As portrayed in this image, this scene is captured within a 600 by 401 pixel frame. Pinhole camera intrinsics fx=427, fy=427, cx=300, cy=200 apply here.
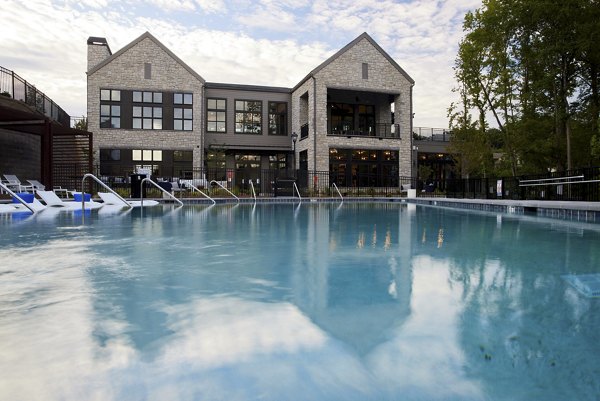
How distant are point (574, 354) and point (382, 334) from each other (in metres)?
0.94

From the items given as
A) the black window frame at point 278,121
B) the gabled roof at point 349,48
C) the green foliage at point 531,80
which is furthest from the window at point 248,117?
the green foliage at point 531,80

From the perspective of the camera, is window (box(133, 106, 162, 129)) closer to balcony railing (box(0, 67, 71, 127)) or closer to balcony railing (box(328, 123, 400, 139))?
balcony railing (box(0, 67, 71, 127))

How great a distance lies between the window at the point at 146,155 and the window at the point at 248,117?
5814 millimetres

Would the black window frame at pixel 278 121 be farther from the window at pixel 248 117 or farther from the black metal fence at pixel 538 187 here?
the black metal fence at pixel 538 187

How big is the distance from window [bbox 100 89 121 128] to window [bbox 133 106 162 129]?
106 centimetres

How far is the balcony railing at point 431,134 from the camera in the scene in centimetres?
4188

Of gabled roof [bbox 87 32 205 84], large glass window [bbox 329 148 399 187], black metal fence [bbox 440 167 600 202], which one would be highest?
gabled roof [bbox 87 32 205 84]

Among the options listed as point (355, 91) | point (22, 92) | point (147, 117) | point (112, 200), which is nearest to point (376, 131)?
point (355, 91)

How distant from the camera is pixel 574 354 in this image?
6.96 feet

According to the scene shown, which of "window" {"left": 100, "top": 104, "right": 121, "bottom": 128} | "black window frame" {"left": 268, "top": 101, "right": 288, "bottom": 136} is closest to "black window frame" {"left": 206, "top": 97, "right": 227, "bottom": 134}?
"black window frame" {"left": 268, "top": 101, "right": 288, "bottom": 136}

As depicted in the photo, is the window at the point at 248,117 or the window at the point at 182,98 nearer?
the window at the point at 182,98

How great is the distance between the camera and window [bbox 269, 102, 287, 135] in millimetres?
31984

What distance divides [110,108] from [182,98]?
468 cm

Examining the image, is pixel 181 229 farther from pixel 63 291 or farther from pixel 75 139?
pixel 75 139
